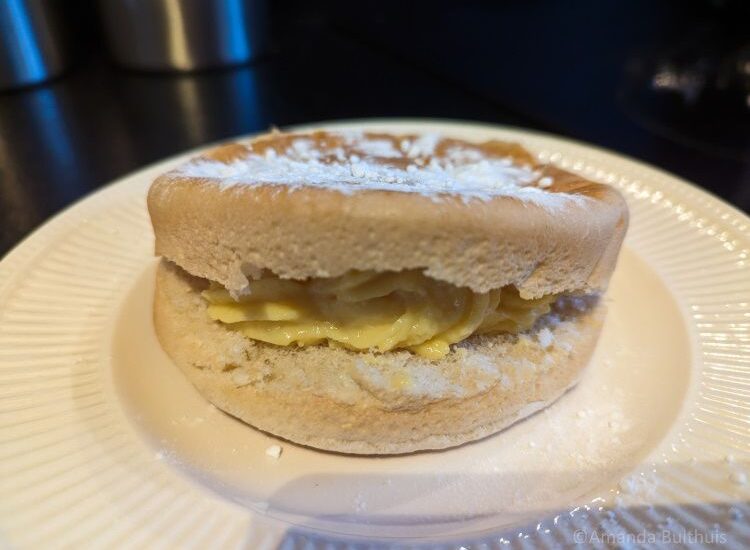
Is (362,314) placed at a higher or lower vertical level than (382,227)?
lower

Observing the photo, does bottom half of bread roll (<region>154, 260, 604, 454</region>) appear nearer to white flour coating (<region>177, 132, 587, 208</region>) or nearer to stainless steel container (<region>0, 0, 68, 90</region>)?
white flour coating (<region>177, 132, 587, 208</region>)

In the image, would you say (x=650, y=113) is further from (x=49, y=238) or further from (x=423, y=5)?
(x=49, y=238)

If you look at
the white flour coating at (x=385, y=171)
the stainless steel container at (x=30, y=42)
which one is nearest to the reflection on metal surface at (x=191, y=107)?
the stainless steel container at (x=30, y=42)

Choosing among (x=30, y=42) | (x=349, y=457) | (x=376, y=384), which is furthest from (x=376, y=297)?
(x=30, y=42)

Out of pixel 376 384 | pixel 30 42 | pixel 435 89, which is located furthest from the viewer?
pixel 435 89

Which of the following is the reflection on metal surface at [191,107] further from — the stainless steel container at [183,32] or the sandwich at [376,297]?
the sandwich at [376,297]

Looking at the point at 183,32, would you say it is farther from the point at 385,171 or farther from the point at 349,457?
the point at 349,457
